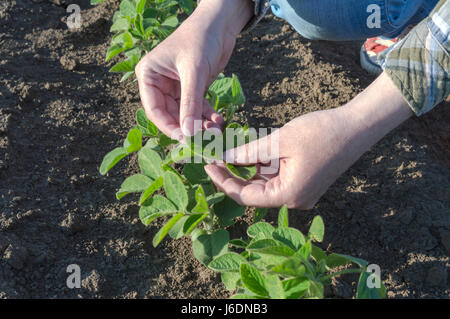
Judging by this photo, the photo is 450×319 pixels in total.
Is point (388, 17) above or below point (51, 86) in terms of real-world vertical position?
above

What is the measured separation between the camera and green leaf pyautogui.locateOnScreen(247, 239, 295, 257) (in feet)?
4.27

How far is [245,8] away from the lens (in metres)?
2.10

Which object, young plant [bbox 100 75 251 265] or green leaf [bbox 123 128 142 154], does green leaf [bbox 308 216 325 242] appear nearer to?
young plant [bbox 100 75 251 265]

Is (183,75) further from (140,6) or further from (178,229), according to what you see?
(140,6)


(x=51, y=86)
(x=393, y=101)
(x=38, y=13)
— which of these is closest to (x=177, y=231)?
(x=393, y=101)

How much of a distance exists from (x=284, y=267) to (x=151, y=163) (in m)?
0.71

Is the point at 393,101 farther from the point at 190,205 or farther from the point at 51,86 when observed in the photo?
the point at 51,86

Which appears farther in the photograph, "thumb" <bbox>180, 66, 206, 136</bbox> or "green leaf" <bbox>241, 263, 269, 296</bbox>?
"thumb" <bbox>180, 66, 206, 136</bbox>

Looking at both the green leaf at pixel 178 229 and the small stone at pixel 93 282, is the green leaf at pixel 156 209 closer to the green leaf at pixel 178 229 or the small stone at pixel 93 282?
the green leaf at pixel 178 229

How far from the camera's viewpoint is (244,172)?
1632mm

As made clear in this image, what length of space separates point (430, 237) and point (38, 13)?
2587 mm

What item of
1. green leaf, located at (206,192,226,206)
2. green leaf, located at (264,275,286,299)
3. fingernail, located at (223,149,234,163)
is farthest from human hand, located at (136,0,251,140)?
green leaf, located at (264,275,286,299)

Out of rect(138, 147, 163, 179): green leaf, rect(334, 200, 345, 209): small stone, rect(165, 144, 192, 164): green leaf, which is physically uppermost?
rect(165, 144, 192, 164): green leaf

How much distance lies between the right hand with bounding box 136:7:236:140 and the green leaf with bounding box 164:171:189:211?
147mm
